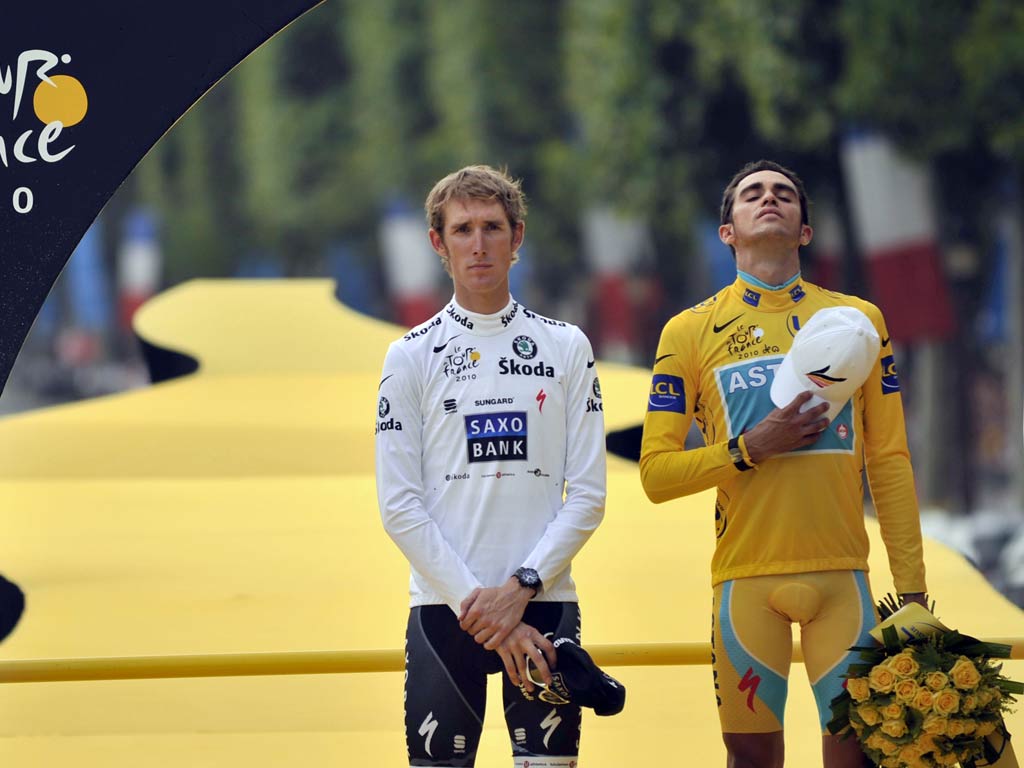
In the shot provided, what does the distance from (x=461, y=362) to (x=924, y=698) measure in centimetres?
122

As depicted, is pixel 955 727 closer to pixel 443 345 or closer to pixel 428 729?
pixel 428 729

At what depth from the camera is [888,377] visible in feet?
11.6

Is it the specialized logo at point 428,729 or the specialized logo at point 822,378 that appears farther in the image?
the specialized logo at point 822,378

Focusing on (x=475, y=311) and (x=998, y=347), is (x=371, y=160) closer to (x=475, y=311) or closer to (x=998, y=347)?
(x=998, y=347)

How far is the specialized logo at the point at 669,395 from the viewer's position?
3529 mm

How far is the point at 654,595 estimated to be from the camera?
5.85 m

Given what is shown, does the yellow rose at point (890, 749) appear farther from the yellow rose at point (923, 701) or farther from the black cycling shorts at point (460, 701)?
the black cycling shorts at point (460, 701)

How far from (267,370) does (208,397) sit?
1.88 ft

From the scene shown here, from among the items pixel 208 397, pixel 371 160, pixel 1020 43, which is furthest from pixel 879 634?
pixel 371 160

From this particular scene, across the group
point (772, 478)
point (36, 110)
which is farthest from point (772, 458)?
point (36, 110)

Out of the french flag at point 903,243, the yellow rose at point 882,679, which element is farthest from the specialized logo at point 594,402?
the french flag at point 903,243

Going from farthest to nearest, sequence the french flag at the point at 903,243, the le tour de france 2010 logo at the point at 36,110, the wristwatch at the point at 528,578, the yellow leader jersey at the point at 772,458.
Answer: the french flag at the point at 903,243 < the le tour de france 2010 logo at the point at 36,110 < the yellow leader jersey at the point at 772,458 < the wristwatch at the point at 528,578

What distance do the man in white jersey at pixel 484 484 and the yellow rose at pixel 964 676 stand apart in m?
0.81

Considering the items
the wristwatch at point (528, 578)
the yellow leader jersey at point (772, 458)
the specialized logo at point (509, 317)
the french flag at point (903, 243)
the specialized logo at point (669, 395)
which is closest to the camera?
the wristwatch at point (528, 578)
